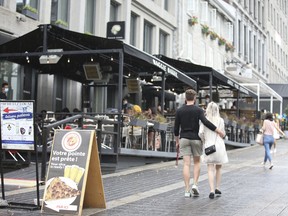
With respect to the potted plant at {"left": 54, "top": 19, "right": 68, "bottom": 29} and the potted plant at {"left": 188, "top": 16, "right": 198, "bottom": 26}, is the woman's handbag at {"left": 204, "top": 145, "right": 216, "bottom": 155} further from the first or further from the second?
the potted plant at {"left": 188, "top": 16, "right": 198, "bottom": 26}

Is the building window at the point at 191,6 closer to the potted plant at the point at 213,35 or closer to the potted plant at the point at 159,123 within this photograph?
the potted plant at the point at 213,35

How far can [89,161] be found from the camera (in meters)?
7.14

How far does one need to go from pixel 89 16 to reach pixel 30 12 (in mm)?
5031

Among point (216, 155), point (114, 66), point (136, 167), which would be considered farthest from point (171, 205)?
point (114, 66)

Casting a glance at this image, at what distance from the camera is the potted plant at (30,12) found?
653 inches

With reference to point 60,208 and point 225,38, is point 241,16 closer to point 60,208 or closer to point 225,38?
point 225,38

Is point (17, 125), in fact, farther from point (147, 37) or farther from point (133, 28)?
point (147, 37)

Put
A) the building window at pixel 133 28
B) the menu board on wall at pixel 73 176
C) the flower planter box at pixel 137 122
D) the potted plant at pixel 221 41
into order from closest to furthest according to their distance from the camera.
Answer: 1. the menu board on wall at pixel 73 176
2. the flower planter box at pixel 137 122
3. the building window at pixel 133 28
4. the potted plant at pixel 221 41

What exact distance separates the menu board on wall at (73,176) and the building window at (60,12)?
12040 millimetres

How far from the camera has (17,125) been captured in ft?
24.0

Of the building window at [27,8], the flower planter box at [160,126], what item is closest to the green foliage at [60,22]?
the building window at [27,8]

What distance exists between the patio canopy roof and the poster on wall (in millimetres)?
5512

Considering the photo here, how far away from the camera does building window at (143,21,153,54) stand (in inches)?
1069

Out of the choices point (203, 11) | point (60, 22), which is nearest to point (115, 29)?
point (60, 22)
